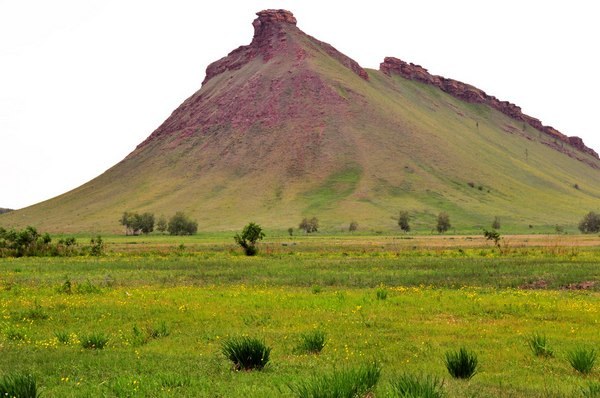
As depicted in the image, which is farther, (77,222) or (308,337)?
(77,222)

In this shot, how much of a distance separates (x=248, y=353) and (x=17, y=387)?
518 cm

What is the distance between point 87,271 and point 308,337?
99.0ft

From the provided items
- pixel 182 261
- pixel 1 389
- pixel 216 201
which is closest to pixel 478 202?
pixel 216 201

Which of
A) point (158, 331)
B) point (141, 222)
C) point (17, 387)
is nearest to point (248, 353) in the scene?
point (17, 387)

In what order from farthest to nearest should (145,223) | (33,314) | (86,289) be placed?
(145,223), (86,289), (33,314)

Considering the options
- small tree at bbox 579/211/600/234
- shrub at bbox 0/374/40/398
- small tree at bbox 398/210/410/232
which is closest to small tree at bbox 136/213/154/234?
small tree at bbox 398/210/410/232

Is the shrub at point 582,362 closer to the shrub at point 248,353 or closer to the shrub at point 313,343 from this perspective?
the shrub at point 313,343

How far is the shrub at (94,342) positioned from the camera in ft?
52.7

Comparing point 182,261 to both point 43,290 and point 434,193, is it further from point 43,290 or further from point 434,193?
point 434,193

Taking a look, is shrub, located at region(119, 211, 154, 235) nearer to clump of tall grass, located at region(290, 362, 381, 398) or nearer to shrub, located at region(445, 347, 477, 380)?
shrub, located at region(445, 347, 477, 380)

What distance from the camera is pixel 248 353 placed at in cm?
1330

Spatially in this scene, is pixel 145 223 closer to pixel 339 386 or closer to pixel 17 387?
pixel 17 387

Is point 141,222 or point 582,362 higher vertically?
point 141,222

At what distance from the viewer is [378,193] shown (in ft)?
574
